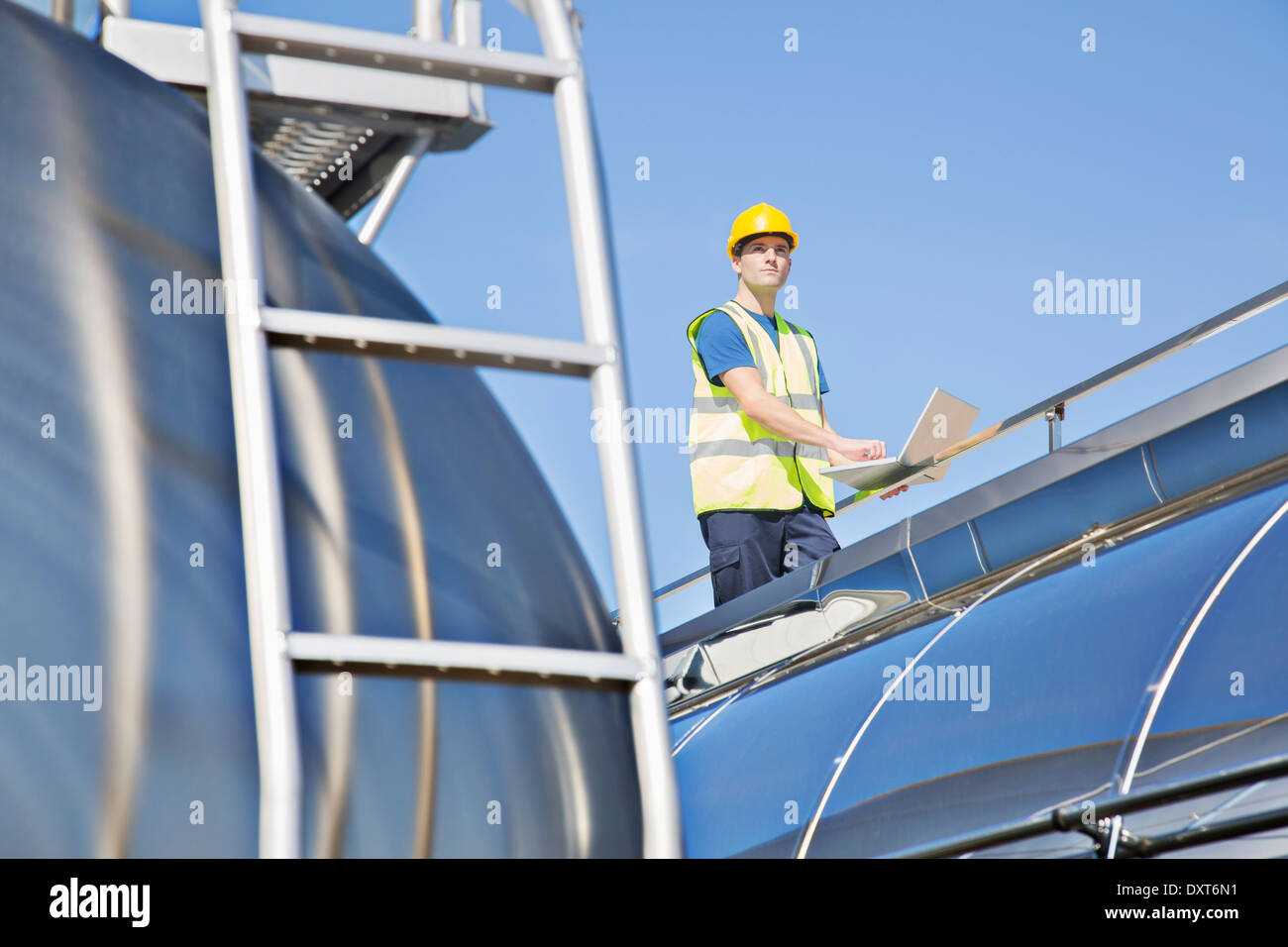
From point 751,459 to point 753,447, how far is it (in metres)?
0.10

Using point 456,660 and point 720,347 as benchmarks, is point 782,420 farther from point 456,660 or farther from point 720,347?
point 456,660

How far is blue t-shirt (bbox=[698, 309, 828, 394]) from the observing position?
20.8 ft

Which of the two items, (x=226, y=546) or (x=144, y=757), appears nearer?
(x=144, y=757)

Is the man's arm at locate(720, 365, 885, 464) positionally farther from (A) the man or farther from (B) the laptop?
(B) the laptop

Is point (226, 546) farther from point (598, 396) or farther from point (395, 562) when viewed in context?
point (598, 396)

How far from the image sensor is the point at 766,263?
6.82 meters

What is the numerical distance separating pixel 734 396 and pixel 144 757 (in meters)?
4.26

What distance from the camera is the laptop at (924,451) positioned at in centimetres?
496

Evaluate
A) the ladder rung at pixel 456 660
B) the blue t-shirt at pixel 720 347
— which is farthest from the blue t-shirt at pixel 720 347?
the ladder rung at pixel 456 660

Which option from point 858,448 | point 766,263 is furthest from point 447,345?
point 766,263

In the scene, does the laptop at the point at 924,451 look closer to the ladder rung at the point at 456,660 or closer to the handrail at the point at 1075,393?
the handrail at the point at 1075,393

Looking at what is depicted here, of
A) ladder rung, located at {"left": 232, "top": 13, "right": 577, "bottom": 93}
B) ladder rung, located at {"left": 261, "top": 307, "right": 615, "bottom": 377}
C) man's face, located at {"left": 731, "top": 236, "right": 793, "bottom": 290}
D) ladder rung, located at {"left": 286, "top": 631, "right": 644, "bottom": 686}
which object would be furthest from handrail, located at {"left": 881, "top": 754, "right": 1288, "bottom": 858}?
man's face, located at {"left": 731, "top": 236, "right": 793, "bottom": 290}
